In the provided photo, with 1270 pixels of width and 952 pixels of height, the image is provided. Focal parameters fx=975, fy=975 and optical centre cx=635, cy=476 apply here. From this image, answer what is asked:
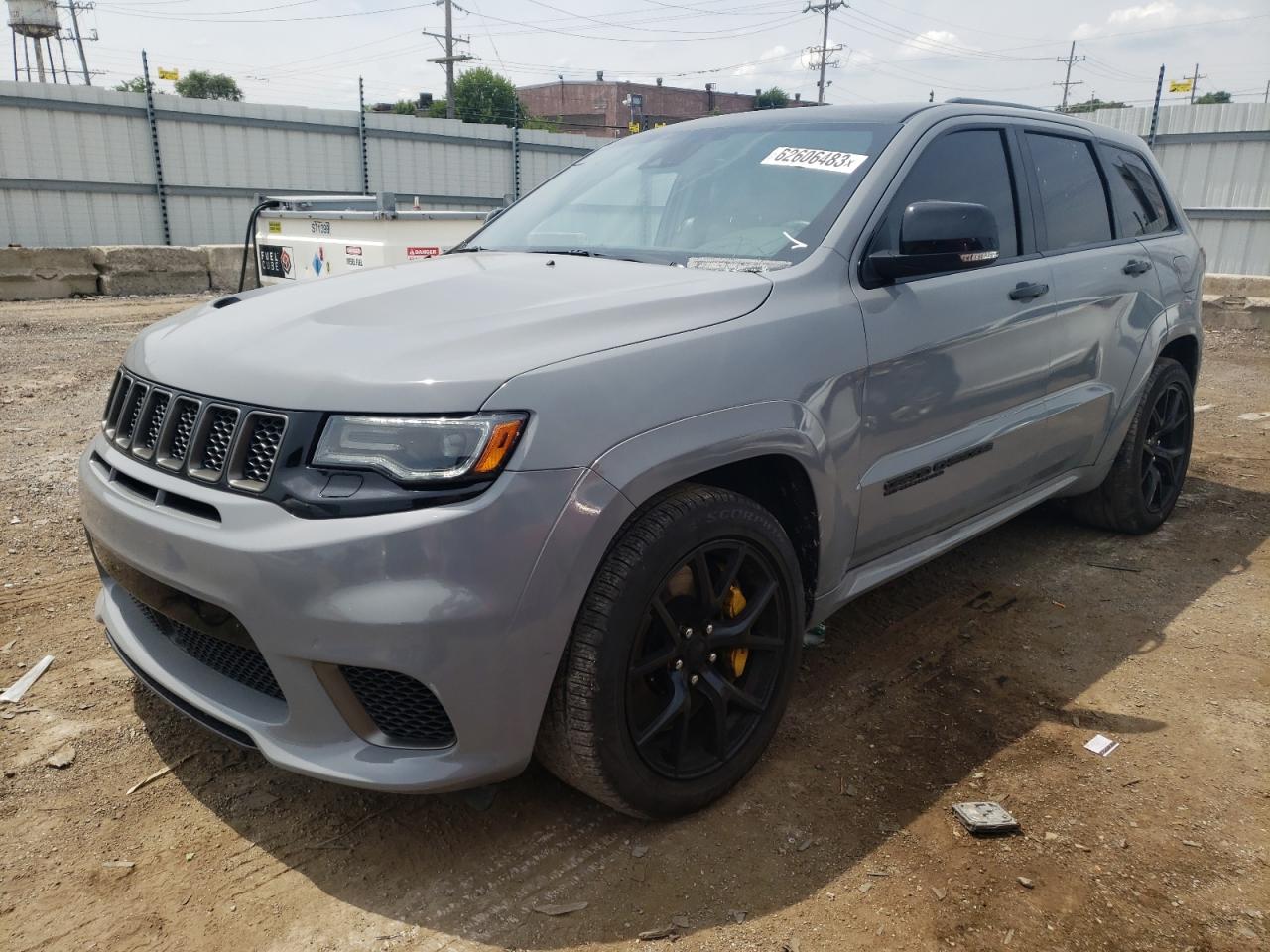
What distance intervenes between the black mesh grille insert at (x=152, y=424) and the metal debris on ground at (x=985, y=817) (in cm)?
222

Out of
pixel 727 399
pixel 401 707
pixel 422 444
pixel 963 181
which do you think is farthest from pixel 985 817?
pixel 963 181

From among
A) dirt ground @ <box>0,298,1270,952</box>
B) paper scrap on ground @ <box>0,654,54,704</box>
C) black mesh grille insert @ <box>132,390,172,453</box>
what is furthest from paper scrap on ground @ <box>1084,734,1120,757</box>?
paper scrap on ground @ <box>0,654,54,704</box>

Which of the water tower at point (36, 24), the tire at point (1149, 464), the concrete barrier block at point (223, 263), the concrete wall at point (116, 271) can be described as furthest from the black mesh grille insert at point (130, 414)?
the water tower at point (36, 24)

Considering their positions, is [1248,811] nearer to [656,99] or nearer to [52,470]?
[52,470]

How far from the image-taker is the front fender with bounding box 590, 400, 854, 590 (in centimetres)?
214

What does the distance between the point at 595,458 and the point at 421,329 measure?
531 mm

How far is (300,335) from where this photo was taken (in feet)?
7.47

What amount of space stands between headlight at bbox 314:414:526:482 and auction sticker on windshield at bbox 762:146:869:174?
5.13 ft

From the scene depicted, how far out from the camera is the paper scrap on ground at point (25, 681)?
300cm

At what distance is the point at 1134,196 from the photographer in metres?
4.34

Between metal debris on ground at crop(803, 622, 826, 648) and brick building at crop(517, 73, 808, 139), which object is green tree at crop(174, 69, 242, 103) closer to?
brick building at crop(517, 73, 808, 139)

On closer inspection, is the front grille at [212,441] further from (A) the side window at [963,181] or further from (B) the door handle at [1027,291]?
(B) the door handle at [1027,291]

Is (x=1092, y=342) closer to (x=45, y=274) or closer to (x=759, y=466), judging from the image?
(x=759, y=466)

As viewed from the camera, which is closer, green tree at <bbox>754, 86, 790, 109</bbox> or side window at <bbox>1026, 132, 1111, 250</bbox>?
side window at <bbox>1026, 132, 1111, 250</bbox>
